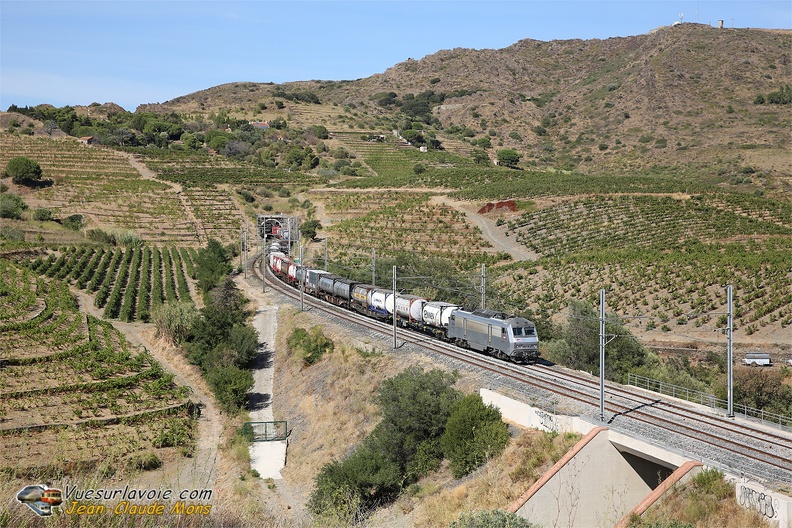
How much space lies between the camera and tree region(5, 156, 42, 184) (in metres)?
97.4

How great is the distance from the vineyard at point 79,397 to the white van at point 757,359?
32.4 m

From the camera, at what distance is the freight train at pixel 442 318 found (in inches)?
1348

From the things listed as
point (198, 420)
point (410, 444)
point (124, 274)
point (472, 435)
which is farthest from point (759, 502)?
point (124, 274)

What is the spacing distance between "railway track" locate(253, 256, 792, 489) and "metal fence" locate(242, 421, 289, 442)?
27.5ft

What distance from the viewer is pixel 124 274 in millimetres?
68438

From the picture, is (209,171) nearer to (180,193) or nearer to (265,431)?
(180,193)

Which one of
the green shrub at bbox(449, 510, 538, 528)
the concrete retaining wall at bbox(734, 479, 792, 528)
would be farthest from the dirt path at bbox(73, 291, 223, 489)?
the concrete retaining wall at bbox(734, 479, 792, 528)

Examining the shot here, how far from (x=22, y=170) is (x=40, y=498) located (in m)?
98.5

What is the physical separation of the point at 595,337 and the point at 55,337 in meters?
30.2

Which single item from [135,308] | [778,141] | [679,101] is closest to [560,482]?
[135,308]

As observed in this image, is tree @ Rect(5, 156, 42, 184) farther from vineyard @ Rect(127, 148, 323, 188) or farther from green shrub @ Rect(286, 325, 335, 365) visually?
green shrub @ Rect(286, 325, 335, 365)

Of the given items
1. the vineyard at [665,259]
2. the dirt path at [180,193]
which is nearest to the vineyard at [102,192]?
the dirt path at [180,193]

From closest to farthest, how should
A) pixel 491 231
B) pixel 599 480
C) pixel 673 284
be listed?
pixel 599 480 < pixel 673 284 < pixel 491 231

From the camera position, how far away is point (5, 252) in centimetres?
6775
